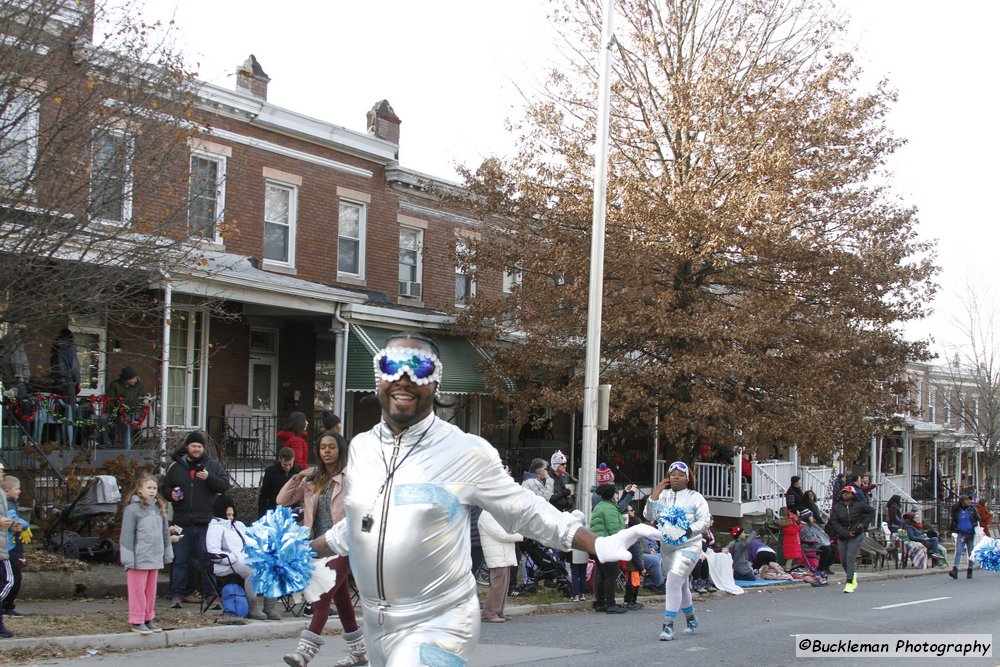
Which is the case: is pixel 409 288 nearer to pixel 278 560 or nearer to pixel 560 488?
pixel 560 488

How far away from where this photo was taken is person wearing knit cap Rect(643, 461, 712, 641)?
11031 mm

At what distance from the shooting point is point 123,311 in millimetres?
13617

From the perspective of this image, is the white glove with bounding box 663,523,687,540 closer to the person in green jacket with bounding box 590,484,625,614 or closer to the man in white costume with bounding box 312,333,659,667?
the person in green jacket with bounding box 590,484,625,614

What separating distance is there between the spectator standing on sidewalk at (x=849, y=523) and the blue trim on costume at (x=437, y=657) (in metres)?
14.0

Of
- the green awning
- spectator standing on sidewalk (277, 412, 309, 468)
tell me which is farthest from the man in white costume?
the green awning

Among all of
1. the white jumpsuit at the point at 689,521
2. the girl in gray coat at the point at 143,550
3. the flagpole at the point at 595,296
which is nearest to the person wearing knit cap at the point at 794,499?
the flagpole at the point at 595,296

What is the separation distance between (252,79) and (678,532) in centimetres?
1463

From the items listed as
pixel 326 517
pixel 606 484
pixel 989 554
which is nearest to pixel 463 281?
pixel 606 484

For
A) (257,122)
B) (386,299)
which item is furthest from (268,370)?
(257,122)

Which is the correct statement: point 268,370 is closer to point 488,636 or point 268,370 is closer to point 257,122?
point 257,122

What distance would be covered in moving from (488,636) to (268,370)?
11.7 meters

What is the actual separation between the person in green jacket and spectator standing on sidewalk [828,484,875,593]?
4713 millimetres

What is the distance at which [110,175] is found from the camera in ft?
39.0

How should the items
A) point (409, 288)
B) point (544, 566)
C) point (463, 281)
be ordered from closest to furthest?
point (544, 566) → point (409, 288) → point (463, 281)
